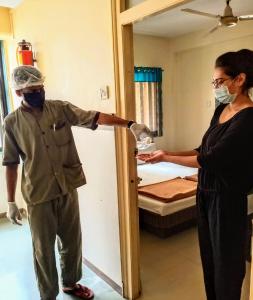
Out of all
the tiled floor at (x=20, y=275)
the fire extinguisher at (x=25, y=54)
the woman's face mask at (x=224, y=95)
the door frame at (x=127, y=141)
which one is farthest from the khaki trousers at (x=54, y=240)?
the fire extinguisher at (x=25, y=54)

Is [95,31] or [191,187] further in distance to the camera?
[191,187]

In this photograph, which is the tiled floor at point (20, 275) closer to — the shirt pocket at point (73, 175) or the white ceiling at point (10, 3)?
the shirt pocket at point (73, 175)

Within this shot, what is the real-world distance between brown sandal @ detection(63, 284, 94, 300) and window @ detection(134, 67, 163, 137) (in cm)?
326

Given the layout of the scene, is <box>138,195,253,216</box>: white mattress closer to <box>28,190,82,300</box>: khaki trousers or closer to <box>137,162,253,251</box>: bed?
<box>137,162,253,251</box>: bed

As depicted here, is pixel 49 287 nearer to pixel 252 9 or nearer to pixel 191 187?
pixel 191 187

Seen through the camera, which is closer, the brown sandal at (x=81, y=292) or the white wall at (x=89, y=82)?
the white wall at (x=89, y=82)

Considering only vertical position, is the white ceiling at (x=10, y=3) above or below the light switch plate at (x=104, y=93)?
above

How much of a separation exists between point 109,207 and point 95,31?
1211 mm

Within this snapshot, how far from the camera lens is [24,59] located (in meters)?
2.58

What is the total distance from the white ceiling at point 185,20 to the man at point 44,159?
1841 mm

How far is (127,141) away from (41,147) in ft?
1.74

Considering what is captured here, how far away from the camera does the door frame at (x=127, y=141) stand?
1618 millimetres

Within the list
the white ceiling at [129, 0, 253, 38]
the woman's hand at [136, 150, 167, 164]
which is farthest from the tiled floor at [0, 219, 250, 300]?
the white ceiling at [129, 0, 253, 38]

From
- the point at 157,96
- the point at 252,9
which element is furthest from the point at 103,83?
the point at 157,96
